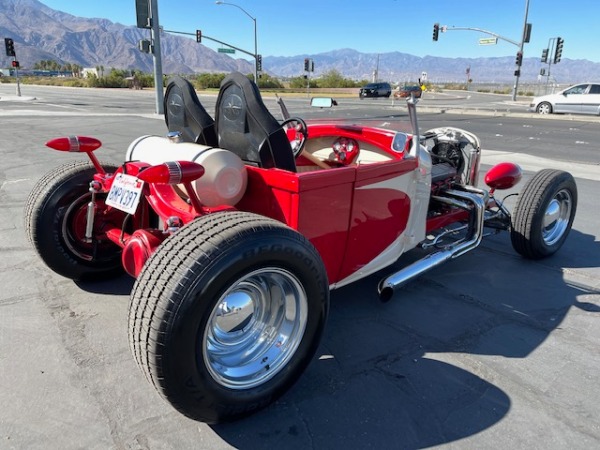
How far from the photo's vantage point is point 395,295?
3.48 meters

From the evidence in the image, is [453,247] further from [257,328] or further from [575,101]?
[575,101]

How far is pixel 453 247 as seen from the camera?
11.6 feet

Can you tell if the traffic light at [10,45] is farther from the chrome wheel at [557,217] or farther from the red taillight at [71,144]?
the chrome wheel at [557,217]

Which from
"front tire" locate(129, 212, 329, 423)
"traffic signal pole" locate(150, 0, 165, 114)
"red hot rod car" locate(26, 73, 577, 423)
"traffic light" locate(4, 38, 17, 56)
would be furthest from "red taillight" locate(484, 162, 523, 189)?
"traffic light" locate(4, 38, 17, 56)

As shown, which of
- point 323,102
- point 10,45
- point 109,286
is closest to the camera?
point 109,286

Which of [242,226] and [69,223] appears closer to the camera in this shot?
[242,226]

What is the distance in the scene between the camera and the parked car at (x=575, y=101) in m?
22.2

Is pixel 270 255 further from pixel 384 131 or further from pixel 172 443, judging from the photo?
pixel 384 131

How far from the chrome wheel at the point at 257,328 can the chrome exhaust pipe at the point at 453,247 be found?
908 millimetres

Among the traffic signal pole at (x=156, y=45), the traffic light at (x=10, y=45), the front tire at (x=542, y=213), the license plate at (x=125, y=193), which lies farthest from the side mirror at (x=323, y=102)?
the traffic light at (x=10, y=45)

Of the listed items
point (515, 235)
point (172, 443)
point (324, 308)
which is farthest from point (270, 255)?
point (515, 235)

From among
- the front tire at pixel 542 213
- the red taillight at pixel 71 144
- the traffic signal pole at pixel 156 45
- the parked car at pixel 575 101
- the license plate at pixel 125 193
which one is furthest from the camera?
the parked car at pixel 575 101

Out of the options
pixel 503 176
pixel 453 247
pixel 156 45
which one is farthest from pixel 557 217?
pixel 156 45

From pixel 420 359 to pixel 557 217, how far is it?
260cm
